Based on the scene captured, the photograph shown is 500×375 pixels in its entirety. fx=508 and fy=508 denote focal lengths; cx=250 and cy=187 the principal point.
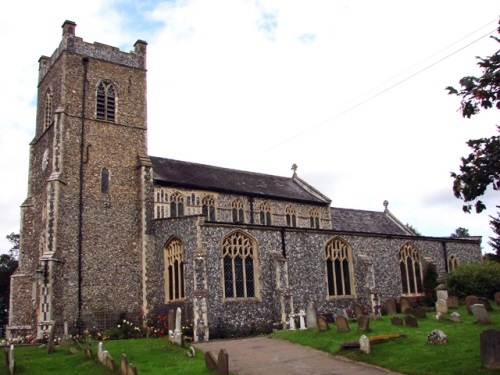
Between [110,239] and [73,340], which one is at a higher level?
[110,239]

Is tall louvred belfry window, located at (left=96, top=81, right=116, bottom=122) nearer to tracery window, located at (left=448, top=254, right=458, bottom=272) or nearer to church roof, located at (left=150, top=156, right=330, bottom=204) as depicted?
church roof, located at (left=150, top=156, right=330, bottom=204)

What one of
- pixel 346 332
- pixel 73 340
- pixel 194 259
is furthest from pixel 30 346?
pixel 346 332

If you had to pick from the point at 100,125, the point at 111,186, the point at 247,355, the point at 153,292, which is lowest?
the point at 247,355

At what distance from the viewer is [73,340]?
70.4 ft

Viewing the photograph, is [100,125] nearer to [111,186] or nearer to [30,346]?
[111,186]

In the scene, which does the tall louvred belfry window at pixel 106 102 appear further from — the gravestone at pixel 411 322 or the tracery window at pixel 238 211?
the gravestone at pixel 411 322

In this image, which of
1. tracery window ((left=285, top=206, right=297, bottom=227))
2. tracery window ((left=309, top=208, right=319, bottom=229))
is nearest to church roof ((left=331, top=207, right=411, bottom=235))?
tracery window ((left=309, top=208, right=319, bottom=229))

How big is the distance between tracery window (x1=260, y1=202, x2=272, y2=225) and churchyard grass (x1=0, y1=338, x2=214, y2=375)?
13.7 metres

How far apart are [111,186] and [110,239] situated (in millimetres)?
2831

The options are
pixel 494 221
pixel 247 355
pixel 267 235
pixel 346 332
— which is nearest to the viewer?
pixel 247 355

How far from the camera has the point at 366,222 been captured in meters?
38.8

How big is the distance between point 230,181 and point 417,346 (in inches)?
757

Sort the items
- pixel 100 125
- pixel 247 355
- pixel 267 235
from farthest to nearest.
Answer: pixel 100 125 < pixel 267 235 < pixel 247 355

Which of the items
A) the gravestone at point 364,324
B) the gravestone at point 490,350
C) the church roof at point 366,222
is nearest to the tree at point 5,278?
the church roof at point 366,222
